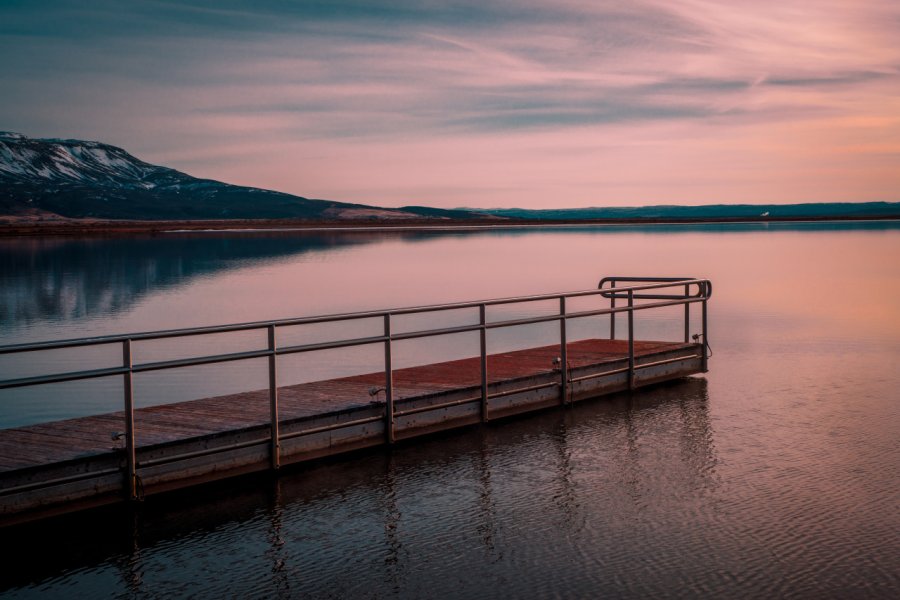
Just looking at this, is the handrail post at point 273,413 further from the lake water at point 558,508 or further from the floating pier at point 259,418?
the lake water at point 558,508

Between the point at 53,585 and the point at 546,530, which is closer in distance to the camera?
the point at 53,585

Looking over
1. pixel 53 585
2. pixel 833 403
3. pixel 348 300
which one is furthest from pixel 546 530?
pixel 348 300

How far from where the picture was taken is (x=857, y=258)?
58.5m

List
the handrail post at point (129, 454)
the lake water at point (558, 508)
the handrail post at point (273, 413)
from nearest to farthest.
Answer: the lake water at point (558, 508) < the handrail post at point (129, 454) < the handrail post at point (273, 413)

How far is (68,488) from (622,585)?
4233 mm

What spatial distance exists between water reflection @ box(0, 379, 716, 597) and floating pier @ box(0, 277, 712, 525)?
0.20 m

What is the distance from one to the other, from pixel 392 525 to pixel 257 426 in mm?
2165

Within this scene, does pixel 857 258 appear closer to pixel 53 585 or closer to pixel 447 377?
pixel 447 377

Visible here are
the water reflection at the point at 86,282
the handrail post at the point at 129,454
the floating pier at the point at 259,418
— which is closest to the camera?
the floating pier at the point at 259,418

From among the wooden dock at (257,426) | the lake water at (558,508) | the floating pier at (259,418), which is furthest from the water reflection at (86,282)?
the floating pier at (259,418)

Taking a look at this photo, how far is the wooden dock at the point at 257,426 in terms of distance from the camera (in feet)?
26.7

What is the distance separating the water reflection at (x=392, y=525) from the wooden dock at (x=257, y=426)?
0.19 m

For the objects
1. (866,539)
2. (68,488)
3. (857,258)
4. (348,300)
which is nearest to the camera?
(866,539)

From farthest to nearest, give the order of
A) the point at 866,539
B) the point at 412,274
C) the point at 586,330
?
the point at 412,274
the point at 586,330
the point at 866,539
